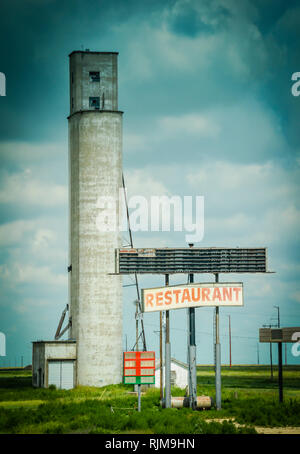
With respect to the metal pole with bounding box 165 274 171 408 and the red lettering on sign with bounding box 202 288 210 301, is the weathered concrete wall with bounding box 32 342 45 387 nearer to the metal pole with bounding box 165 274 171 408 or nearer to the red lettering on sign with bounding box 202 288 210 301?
the metal pole with bounding box 165 274 171 408

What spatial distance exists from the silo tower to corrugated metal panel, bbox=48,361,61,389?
1.89 metres

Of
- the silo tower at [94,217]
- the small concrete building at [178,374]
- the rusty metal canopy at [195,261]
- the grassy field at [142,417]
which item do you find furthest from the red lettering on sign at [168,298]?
the silo tower at [94,217]

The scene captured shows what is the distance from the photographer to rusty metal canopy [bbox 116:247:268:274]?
186 feet

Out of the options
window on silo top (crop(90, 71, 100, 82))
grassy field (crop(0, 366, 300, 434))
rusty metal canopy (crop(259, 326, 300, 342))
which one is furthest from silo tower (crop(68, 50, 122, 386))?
rusty metal canopy (crop(259, 326, 300, 342))

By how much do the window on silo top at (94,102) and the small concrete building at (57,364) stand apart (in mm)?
24379

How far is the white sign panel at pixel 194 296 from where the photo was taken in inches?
1957

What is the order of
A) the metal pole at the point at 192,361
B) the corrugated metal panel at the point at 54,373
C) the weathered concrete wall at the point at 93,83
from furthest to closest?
the weathered concrete wall at the point at 93,83 → the corrugated metal panel at the point at 54,373 → the metal pole at the point at 192,361

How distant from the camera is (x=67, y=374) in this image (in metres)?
70.2

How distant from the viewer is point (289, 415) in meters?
45.5

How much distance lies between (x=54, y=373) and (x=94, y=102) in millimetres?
27981

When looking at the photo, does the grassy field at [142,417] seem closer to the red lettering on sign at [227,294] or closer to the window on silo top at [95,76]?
the red lettering on sign at [227,294]
